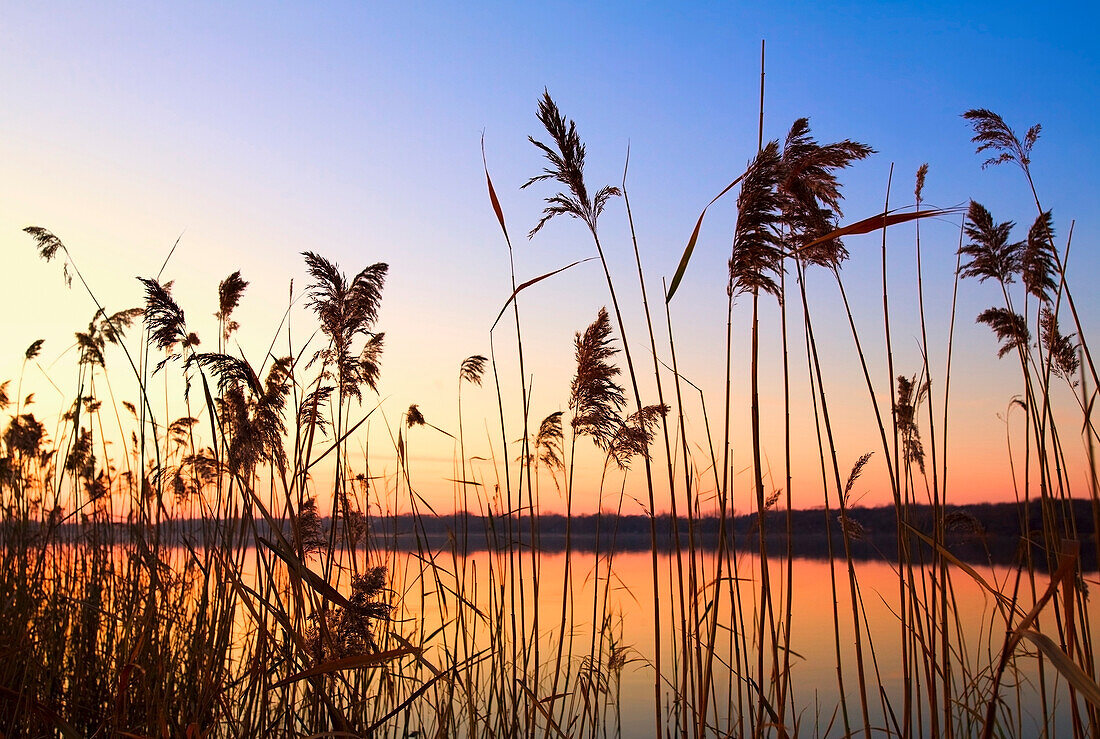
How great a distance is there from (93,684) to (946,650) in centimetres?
399

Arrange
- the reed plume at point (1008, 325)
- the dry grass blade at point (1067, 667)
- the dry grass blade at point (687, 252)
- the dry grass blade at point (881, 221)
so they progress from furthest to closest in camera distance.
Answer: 1. the reed plume at point (1008, 325)
2. the dry grass blade at point (687, 252)
3. the dry grass blade at point (881, 221)
4. the dry grass blade at point (1067, 667)

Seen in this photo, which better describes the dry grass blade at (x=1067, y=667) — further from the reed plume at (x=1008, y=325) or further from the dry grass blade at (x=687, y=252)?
A: the reed plume at (x=1008, y=325)

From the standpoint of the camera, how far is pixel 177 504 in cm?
765

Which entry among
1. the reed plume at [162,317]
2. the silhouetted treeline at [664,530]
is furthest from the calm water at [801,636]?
the reed plume at [162,317]

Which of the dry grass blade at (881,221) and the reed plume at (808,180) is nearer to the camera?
the dry grass blade at (881,221)

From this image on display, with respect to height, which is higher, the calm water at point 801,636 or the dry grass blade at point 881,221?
the dry grass blade at point 881,221

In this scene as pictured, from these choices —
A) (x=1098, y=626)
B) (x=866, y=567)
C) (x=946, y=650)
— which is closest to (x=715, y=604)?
(x=946, y=650)

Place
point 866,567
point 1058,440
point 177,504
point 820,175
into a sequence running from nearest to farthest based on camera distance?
point 820,175, point 1058,440, point 177,504, point 866,567

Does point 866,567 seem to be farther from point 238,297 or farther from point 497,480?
point 238,297

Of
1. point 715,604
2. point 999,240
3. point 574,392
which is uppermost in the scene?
point 999,240

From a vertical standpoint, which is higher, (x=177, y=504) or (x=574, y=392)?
(x=574, y=392)

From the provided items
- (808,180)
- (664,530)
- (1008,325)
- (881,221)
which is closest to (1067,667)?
(881,221)

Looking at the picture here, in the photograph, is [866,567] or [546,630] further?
[866,567]

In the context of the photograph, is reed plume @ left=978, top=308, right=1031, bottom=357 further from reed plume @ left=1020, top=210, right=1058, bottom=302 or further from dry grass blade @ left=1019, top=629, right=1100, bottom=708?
dry grass blade @ left=1019, top=629, right=1100, bottom=708
